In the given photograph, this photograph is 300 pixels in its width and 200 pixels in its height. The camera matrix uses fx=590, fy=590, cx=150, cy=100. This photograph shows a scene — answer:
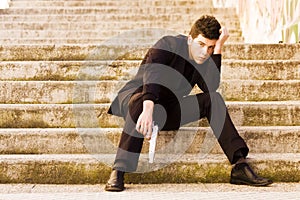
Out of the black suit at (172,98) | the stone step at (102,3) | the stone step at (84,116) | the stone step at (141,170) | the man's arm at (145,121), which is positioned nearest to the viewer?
the man's arm at (145,121)

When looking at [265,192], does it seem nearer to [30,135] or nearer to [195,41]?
[195,41]

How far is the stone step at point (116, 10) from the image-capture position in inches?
302

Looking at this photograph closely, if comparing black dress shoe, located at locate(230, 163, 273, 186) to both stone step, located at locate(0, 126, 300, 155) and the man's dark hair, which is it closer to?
stone step, located at locate(0, 126, 300, 155)

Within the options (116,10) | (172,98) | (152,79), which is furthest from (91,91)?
(116,10)

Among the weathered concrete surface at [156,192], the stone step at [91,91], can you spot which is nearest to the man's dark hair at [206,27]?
the weathered concrete surface at [156,192]

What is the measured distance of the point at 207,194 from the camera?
10.1ft

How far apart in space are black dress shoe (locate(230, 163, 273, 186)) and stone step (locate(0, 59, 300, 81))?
1472mm

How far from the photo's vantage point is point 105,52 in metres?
5.02

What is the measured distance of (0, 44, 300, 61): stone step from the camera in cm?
495

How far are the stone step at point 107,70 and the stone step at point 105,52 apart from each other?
30cm

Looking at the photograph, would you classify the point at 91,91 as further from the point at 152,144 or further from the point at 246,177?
the point at 246,177

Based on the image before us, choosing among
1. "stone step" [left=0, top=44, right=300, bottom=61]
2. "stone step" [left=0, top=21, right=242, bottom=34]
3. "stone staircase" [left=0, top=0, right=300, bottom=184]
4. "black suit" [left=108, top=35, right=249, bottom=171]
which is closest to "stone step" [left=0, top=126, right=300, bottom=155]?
"stone staircase" [left=0, top=0, right=300, bottom=184]

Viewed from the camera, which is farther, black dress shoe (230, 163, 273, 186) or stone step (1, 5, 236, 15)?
stone step (1, 5, 236, 15)

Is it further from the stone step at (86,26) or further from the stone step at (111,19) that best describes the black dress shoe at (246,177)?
the stone step at (111,19)
